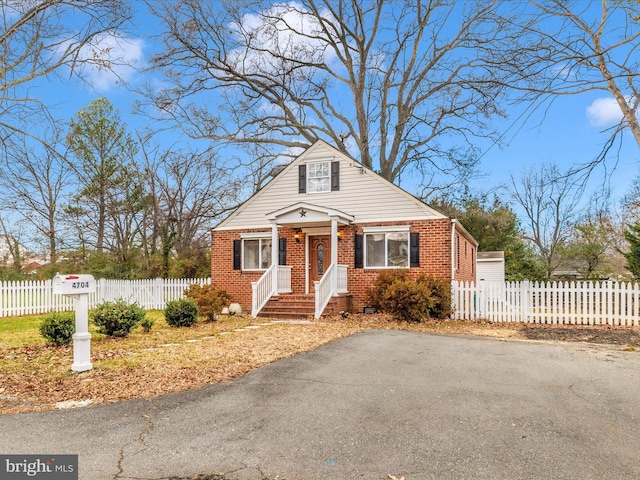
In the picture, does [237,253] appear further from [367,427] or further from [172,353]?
[367,427]

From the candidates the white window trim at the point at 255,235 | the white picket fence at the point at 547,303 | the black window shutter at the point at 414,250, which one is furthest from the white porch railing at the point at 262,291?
the white picket fence at the point at 547,303

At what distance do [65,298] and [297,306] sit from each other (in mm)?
10514

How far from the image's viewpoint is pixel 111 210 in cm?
2536

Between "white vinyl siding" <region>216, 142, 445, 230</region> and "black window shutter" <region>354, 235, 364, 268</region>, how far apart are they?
0.62 metres

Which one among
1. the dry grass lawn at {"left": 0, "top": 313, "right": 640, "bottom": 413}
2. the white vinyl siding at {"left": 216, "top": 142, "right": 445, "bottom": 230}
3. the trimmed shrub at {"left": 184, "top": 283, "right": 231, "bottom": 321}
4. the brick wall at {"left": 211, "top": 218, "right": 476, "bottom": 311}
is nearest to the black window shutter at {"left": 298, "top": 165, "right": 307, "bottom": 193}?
the white vinyl siding at {"left": 216, "top": 142, "right": 445, "bottom": 230}

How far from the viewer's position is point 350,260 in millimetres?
15570

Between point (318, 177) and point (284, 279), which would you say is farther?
point (318, 177)

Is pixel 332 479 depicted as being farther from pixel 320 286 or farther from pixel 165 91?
pixel 165 91

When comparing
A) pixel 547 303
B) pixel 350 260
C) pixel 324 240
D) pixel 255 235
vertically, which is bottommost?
pixel 547 303

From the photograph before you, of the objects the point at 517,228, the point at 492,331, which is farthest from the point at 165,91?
the point at 517,228

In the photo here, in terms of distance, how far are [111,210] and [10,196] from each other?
496 cm

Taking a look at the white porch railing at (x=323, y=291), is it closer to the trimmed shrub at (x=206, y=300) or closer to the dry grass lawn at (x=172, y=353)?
the dry grass lawn at (x=172, y=353)

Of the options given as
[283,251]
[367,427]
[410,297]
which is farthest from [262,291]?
[367,427]

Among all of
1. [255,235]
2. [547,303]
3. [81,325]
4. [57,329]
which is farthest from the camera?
[255,235]
